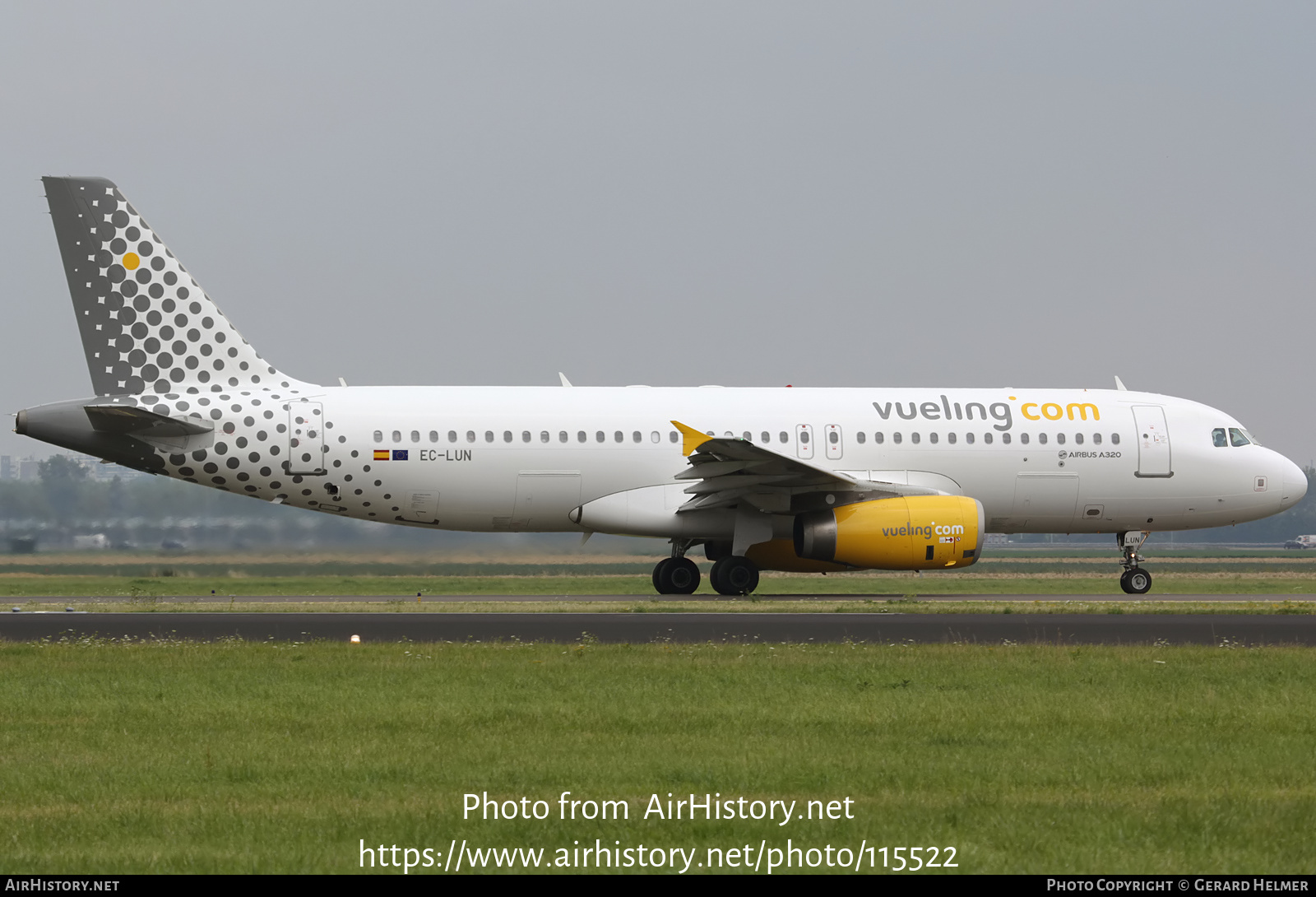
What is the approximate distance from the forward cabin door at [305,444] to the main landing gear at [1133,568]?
1487cm

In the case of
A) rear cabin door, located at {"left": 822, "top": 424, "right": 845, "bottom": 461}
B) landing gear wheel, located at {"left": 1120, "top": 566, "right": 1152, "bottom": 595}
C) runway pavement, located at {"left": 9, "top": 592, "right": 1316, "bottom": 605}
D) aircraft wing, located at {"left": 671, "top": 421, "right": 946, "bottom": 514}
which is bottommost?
runway pavement, located at {"left": 9, "top": 592, "right": 1316, "bottom": 605}

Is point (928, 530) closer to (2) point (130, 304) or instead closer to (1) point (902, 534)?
(1) point (902, 534)

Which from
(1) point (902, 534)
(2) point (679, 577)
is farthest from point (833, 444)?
(2) point (679, 577)

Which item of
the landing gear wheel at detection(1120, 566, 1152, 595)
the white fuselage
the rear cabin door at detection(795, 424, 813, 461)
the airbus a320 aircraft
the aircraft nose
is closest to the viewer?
the airbus a320 aircraft

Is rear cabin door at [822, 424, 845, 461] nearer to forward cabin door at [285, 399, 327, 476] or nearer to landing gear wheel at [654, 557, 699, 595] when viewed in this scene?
landing gear wheel at [654, 557, 699, 595]

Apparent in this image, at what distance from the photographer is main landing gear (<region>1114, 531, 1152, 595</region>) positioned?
92.4 feet

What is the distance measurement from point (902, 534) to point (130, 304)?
534 inches

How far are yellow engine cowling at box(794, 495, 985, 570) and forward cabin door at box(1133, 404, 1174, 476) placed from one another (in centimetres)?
492

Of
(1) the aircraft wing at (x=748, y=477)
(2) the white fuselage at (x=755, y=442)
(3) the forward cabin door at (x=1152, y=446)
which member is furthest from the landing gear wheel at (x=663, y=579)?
(3) the forward cabin door at (x=1152, y=446)

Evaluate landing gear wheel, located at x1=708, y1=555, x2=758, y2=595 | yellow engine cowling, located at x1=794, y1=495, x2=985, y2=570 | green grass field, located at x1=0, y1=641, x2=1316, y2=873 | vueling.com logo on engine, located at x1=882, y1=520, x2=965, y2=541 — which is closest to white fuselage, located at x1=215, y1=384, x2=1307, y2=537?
landing gear wheel, located at x1=708, y1=555, x2=758, y2=595

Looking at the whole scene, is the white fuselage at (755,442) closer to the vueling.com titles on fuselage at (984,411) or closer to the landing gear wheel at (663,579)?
the vueling.com titles on fuselage at (984,411)

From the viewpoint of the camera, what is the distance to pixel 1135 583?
28156 mm

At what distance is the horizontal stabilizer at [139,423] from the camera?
23.9 meters
